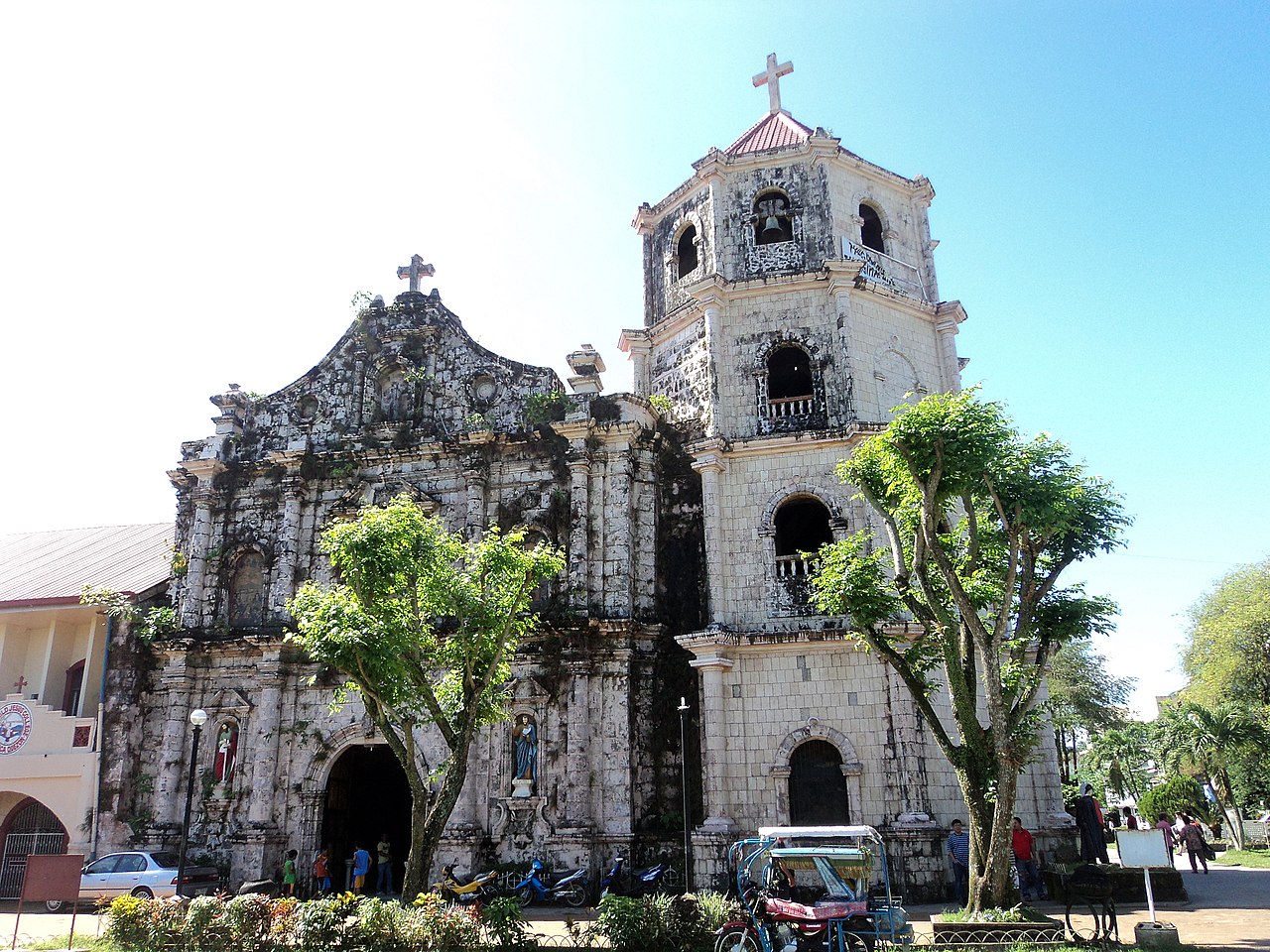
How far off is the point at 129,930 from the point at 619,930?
280 inches

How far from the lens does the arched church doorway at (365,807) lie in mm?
20016

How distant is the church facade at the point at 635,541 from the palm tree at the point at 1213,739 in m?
18.2

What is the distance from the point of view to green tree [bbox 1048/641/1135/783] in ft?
131

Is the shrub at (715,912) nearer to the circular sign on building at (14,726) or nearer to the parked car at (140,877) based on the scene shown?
the parked car at (140,877)

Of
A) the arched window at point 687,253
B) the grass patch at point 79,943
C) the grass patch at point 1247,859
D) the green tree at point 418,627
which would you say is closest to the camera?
the grass patch at point 79,943

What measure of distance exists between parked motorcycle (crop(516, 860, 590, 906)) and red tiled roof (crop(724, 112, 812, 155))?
1609 cm

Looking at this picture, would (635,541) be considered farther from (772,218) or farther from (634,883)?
(772,218)

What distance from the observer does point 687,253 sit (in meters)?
22.9

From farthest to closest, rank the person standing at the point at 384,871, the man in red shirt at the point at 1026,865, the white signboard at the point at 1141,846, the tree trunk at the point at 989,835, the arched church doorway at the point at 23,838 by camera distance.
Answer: the arched church doorway at the point at 23,838 < the person standing at the point at 384,871 < the man in red shirt at the point at 1026,865 < the tree trunk at the point at 989,835 < the white signboard at the point at 1141,846

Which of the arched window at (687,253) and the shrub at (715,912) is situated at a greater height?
the arched window at (687,253)

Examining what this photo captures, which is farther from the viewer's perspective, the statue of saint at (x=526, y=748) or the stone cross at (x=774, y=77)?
the stone cross at (x=774, y=77)

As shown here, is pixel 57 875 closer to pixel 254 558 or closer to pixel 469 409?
pixel 254 558

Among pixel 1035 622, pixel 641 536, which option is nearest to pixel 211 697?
pixel 641 536

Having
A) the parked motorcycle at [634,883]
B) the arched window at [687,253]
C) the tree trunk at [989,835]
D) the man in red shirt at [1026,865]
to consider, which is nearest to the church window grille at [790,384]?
the arched window at [687,253]
